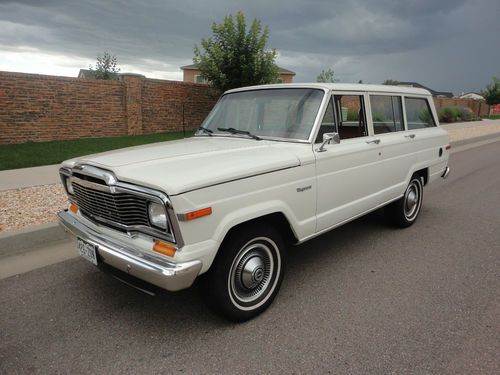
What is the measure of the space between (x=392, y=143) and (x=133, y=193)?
3.16 metres

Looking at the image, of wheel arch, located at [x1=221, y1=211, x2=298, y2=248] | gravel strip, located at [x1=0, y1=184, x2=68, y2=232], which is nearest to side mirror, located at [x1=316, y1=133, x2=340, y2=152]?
wheel arch, located at [x1=221, y1=211, x2=298, y2=248]

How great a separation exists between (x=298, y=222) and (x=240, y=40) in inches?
479

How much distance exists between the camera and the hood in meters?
2.51

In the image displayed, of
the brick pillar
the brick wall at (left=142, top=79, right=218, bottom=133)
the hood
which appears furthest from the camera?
the brick wall at (left=142, top=79, right=218, bottom=133)

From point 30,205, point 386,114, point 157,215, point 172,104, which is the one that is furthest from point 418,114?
point 172,104

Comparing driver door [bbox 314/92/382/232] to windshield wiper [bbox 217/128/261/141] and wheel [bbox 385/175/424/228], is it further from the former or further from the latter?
wheel [bbox 385/175/424/228]

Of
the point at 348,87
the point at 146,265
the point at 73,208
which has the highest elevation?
the point at 348,87

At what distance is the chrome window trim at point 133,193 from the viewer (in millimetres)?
2408

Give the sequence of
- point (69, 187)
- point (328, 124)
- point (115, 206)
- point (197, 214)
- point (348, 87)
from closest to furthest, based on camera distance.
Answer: point (197, 214)
point (115, 206)
point (69, 187)
point (328, 124)
point (348, 87)

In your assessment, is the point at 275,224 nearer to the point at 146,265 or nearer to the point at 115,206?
the point at 146,265

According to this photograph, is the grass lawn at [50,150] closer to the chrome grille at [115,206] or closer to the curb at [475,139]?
the chrome grille at [115,206]

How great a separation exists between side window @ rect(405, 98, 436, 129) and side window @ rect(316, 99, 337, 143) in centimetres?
182

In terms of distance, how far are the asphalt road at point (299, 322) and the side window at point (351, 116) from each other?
1365 mm

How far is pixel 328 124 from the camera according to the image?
3596 mm
